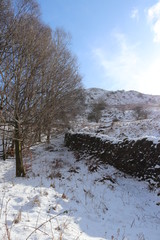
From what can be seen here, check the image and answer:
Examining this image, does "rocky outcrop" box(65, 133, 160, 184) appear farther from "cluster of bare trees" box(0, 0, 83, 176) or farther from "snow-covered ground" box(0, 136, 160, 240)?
"cluster of bare trees" box(0, 0, 83, 176)

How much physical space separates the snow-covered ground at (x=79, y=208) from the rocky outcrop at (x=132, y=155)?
391 mm

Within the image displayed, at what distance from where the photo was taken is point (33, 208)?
3.11 m

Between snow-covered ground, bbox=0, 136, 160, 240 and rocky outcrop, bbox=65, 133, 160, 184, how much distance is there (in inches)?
15.4

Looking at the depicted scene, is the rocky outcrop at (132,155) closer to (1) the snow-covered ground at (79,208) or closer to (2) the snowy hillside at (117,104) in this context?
(1) the snow-covered ground at (79,208)

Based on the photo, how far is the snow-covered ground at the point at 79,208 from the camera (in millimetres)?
2461

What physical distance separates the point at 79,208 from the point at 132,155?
120 inches

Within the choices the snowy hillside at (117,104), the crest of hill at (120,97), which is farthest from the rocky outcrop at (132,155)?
the crest of hill at (120,97)

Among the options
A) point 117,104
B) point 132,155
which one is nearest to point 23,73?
point 132,155

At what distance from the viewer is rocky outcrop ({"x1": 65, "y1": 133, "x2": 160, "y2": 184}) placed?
15.5 ft

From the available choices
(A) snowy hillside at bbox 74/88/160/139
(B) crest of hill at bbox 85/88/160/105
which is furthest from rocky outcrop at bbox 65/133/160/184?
(B) crest of hill at bbox 85/88/160/105

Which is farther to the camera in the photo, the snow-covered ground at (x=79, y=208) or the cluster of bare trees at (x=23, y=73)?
the cluster of bare trees at (x=23, y=73)

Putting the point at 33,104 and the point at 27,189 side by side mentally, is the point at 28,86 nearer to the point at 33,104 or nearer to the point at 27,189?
the point at 33,104

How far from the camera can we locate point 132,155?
5.64 m

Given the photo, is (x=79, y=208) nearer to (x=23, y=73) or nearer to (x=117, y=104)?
(x=23, y=73)
